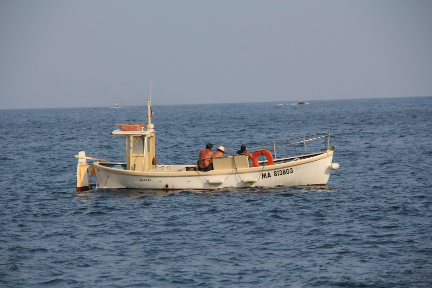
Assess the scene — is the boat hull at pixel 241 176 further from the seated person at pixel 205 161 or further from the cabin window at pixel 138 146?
the cabin window at pixel 138 146

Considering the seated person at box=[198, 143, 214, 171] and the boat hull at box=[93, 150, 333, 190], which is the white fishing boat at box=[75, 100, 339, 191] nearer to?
the boat hull at box=[93, 150, 333, 190]

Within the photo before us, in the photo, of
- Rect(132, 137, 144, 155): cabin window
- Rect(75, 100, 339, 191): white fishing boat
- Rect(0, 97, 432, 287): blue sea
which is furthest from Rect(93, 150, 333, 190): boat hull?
Rect(132, 137, 144, 155): cabin window

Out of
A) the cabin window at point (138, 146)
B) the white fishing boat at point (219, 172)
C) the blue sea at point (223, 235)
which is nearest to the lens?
the blue sea at point (223, 235)

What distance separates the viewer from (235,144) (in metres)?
48.7

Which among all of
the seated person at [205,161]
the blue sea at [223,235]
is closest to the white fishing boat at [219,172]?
the seated person at [205,161]

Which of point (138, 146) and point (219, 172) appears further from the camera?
point (138, 146)

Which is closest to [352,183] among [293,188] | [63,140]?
[293,188]

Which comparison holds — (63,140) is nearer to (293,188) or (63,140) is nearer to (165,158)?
(165,158)

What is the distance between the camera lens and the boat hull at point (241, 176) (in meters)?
23.8

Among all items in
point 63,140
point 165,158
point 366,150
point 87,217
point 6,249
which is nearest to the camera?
point 6,249

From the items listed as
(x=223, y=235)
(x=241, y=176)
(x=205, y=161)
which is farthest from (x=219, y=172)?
(x=223, y=235)

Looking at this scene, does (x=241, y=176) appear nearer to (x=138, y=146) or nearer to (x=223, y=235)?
(x=138, y=146)

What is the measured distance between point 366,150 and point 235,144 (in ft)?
39.7

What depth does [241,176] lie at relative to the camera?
78.3ft
